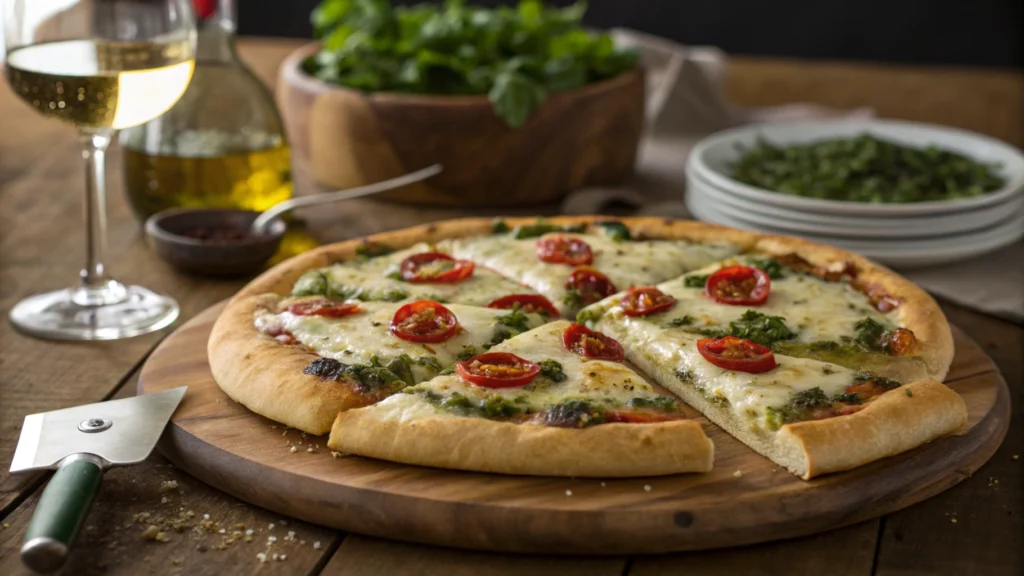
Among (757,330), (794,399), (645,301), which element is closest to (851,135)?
(645,301)

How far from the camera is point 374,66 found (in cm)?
585

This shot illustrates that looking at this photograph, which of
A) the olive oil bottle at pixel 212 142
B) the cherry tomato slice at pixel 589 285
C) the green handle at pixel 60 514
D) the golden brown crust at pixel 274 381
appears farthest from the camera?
the olive oil bottle at pixel 212 142

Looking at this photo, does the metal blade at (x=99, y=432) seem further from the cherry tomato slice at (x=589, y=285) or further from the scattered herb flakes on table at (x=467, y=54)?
the scattered herb flakes on table at (x=467, y=54)

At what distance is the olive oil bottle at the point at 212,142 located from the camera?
17.1 feet

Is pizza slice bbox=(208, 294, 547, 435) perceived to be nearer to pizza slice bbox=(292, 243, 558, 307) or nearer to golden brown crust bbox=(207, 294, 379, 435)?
golden brown crust bbox=(207, 294, 379, 435)

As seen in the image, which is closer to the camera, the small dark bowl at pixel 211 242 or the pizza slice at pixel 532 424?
the pizza slice at pixel 532 424

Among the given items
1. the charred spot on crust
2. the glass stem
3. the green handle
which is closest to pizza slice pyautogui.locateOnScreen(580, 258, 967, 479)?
the charred spot on crust

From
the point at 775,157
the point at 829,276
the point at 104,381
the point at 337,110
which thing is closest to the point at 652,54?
the point at 775,157

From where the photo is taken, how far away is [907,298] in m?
4.05

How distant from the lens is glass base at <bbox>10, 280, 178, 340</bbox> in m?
4.23

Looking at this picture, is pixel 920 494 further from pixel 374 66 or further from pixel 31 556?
pixel 374 66

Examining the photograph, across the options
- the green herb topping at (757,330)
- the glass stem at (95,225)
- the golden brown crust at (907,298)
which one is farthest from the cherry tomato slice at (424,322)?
the golden brown crust at (907,298)

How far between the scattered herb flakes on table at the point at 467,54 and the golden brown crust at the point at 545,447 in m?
2.64

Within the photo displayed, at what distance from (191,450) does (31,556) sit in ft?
2.07
